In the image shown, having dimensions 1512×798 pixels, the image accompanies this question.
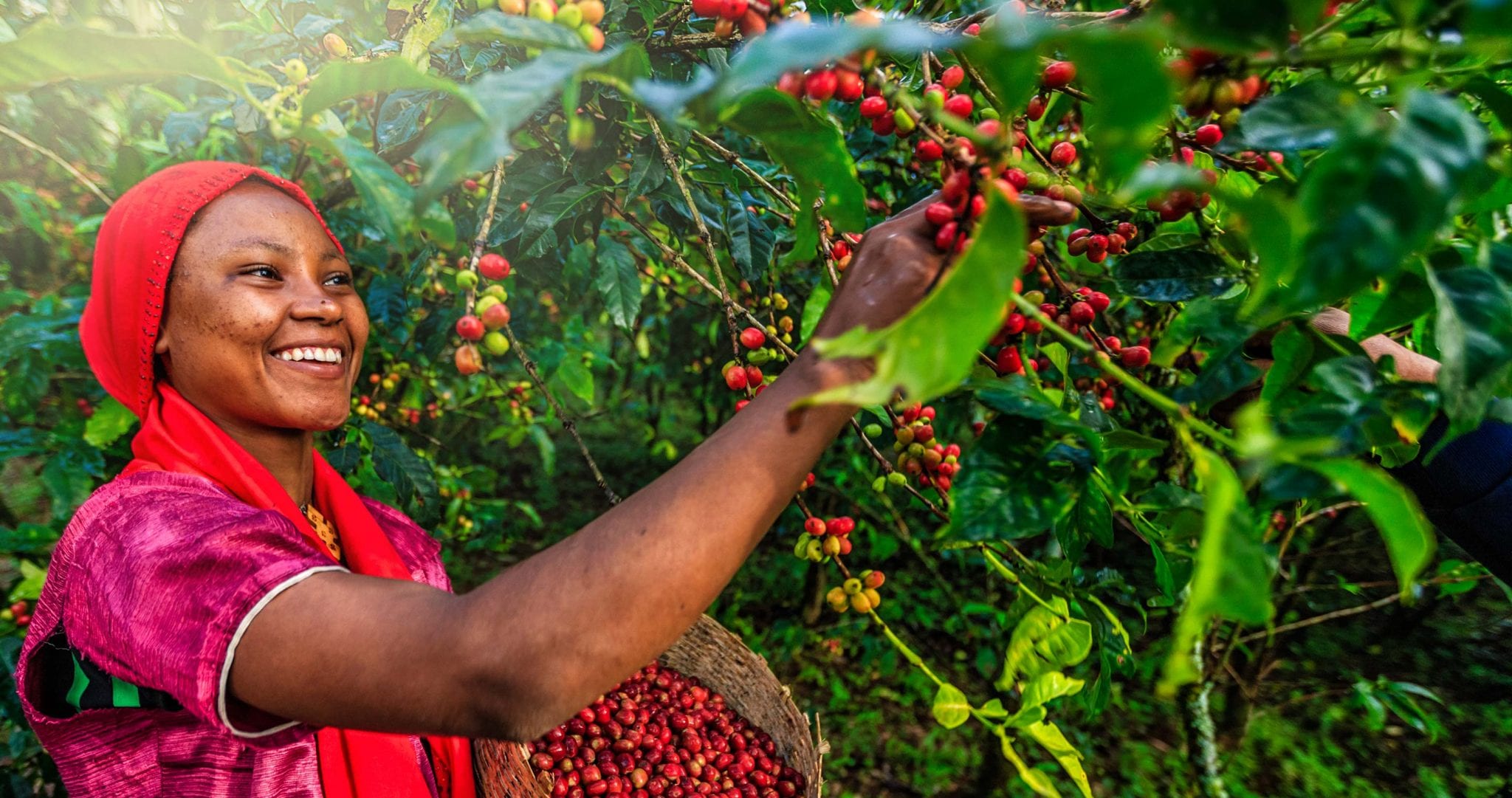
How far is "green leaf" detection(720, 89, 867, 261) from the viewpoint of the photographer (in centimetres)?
65

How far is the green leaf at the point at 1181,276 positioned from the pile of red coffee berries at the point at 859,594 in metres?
0.69

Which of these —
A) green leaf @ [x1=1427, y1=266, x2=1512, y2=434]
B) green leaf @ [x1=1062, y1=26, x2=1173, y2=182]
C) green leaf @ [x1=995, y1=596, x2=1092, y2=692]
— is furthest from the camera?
green leaf @ [x1=995, y1=596, x2=1092, y2=692]

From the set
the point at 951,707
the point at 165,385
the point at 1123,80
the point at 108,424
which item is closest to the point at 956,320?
the point at 1123,80

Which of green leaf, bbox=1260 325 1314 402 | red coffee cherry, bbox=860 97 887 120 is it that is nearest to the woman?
red coffee cherry, bbox=860 97 887 120

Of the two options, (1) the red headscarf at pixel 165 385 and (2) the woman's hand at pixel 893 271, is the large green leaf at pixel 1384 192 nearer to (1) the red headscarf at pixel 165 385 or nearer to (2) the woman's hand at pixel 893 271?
(2) the woman's hand at pixel 893 271

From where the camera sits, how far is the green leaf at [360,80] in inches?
24.3

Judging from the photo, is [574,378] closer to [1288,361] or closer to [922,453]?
[922,453]

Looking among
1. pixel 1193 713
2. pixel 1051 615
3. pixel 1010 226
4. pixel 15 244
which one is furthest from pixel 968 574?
pixel 15 244

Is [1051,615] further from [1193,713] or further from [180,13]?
[1193,713]

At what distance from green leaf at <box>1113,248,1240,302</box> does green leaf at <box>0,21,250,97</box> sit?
0.93 m

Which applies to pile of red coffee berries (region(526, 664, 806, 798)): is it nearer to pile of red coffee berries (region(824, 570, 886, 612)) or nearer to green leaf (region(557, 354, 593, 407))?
pile of red coffee berries (region(824, 570, 886, 612))

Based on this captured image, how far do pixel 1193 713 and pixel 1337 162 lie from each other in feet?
9.75

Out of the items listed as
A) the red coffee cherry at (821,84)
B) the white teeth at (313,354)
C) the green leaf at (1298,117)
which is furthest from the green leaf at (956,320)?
the white teeth at (313,354)

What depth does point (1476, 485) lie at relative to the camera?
1226 mm
